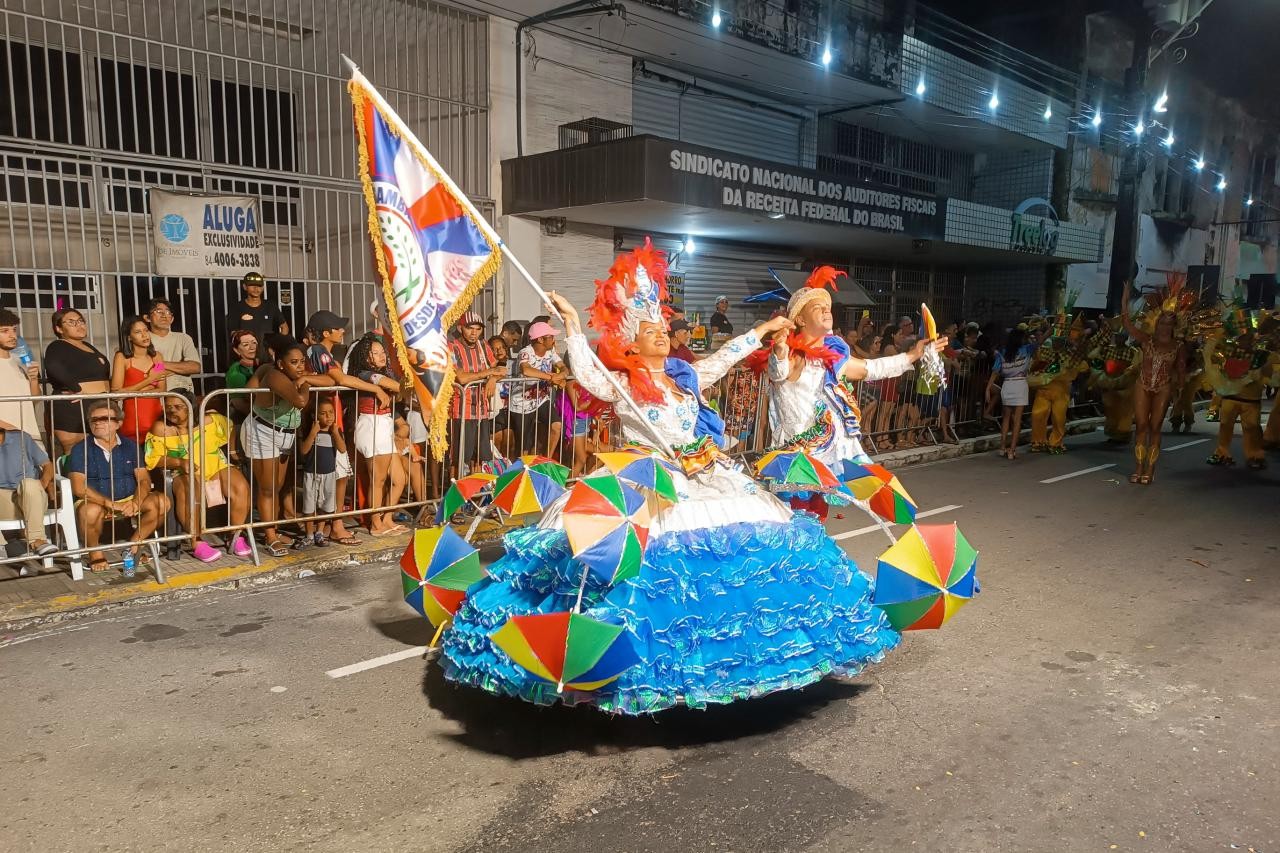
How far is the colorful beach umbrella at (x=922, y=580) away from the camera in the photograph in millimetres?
4070

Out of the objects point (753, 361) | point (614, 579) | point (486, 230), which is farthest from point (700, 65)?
point (614, 579)

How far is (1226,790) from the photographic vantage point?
146 inches

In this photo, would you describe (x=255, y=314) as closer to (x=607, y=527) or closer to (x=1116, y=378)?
(x=607, y=527)

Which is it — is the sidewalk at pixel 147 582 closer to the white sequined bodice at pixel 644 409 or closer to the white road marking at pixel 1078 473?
the white sequined bodice at pixel 644 409

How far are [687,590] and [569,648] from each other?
61cm

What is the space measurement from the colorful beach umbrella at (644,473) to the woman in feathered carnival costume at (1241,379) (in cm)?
→ 1095

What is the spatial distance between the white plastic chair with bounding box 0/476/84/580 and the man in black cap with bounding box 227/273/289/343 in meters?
→ 2.60

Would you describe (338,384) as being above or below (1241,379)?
above

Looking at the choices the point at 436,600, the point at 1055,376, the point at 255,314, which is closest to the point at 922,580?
the point at 436,600

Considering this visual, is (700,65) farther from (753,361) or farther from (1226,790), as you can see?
(1226,790)

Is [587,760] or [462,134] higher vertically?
[462,134]

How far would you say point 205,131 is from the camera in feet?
35.7

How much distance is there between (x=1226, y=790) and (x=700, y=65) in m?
14.2

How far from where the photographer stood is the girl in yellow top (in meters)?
6.64
